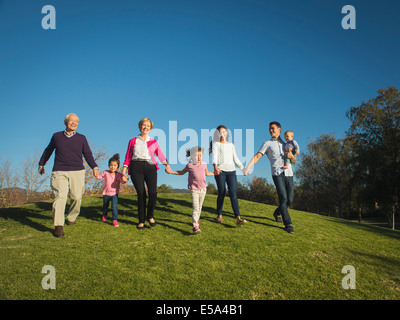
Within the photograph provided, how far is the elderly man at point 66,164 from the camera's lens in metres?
5.65

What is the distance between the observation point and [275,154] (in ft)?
22.2

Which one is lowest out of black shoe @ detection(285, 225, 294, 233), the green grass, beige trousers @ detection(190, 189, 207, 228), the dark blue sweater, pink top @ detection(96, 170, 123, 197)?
the green grass

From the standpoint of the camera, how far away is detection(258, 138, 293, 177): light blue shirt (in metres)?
→ 6.67

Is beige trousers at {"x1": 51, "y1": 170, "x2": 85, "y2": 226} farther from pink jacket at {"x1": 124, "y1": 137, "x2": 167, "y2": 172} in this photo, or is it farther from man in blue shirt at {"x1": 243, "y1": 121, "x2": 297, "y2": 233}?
man in blue shirt at {"x1": 243, "y1": 121, "x2": 297, "y2": 233}

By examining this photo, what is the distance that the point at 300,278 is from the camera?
3.77 meters

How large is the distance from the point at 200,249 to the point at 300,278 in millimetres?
1918

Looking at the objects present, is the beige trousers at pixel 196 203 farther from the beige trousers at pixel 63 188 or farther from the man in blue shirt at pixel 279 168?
the beige trousers at pixel 63 188

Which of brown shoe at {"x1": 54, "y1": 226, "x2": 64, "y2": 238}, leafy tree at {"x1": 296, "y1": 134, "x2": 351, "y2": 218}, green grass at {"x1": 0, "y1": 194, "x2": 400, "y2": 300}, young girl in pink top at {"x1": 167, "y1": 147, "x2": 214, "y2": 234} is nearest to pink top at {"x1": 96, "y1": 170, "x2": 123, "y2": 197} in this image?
green grass at {"x1": 0, "y1": 194, "x2": 400, "y2": 300}

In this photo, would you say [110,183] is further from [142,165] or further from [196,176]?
[196,176]

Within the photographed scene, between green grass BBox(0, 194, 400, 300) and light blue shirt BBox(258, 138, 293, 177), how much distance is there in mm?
1610

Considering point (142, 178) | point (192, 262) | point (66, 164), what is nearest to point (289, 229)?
point (192, 262)

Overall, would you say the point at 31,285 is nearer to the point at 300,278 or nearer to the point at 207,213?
the point at 300,278

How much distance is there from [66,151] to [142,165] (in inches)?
71.6
